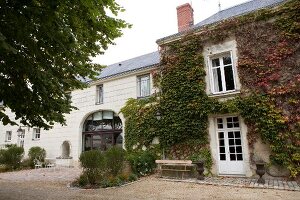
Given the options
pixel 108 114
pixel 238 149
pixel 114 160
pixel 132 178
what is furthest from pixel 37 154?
pixel 238 149

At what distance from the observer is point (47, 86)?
6035 millimetres

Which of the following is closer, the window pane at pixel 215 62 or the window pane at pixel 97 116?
the window pane at pixel 215 62

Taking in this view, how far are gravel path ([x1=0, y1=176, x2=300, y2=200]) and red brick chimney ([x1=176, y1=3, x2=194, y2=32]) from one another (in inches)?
401

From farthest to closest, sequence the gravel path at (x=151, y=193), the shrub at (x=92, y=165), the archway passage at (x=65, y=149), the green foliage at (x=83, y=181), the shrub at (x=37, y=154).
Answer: the archway passage at (x=65, y=149) → the shrub at (x=37, y=154) → the shrub at (x=92, y=165) → the green foliage at (x=83, y=181) → the gravel path at (x=151, y=193)

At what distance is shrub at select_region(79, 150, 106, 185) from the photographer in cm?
936

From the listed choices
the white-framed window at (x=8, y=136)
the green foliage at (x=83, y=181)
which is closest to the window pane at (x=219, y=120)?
the green foliage at (x=83, y=181)

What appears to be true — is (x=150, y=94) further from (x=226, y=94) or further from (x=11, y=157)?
(x=11, y=157)

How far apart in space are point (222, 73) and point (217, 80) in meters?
0.40

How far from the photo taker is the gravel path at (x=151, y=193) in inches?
280

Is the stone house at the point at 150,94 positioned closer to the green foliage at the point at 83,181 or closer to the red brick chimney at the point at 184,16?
the red brick chimney at the point at 184,16

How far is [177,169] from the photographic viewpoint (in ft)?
34.3

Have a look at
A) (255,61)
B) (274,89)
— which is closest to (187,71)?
(255,61)

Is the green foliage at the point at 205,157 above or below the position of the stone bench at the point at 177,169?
above

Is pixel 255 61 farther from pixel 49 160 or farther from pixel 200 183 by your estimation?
pixel 49 160
